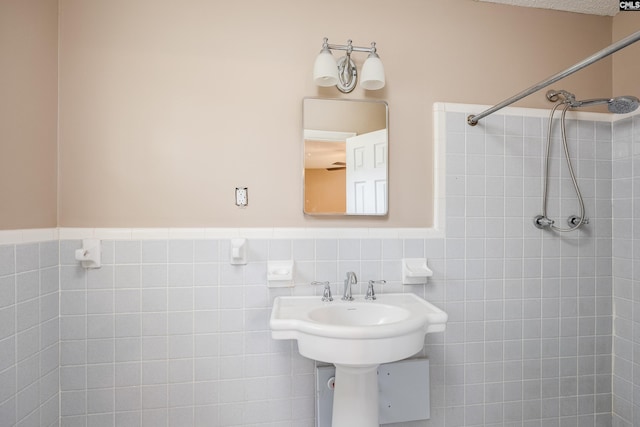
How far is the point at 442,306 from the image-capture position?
169 centimetres

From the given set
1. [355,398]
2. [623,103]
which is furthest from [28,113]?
[623,103]

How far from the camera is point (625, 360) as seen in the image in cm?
176

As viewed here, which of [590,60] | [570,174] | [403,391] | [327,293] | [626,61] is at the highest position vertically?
[626,61]

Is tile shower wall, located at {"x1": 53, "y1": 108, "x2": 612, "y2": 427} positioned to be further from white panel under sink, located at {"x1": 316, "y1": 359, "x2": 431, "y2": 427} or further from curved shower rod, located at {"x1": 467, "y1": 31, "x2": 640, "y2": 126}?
curved shower rod, located at {"x1": 467, "y1": 31, "x2": 640, "y2": 126}

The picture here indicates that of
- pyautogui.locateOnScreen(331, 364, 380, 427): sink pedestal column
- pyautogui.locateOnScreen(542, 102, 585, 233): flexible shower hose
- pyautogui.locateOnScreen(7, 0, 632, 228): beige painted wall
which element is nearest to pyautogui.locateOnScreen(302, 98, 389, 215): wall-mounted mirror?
pyautogui.locateOnScreen(7, 0, 632, 228): beige painted wall

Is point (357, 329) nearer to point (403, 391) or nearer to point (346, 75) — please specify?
point (403, 391)

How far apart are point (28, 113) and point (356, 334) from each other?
5.17 ft

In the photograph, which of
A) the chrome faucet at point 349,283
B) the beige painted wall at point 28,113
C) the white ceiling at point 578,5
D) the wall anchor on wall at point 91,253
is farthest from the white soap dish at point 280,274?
the white ceiling at point 578,5

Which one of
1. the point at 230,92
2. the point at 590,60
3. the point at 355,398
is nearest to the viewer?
the point at 590,60

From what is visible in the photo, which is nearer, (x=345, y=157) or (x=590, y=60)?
(x=590, y=60)

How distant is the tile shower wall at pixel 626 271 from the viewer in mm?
1714

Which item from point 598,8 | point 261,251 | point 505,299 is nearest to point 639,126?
point 598,8

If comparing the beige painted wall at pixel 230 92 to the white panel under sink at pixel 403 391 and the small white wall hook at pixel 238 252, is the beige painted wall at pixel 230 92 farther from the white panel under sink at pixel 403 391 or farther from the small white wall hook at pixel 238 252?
the white panel under sink at pixel 403 391

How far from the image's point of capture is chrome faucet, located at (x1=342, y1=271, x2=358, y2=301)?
1513 millimetres
